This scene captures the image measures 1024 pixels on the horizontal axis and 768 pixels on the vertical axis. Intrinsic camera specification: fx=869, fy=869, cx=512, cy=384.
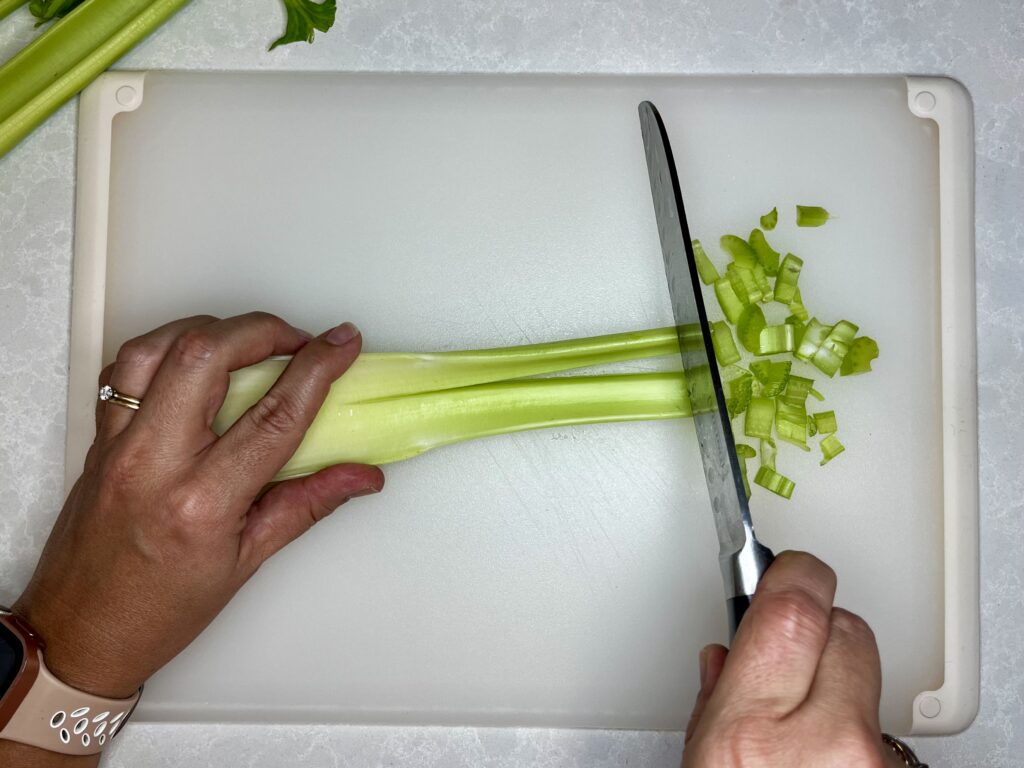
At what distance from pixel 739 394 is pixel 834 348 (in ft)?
0.62

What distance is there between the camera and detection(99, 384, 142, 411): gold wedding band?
1312 mm

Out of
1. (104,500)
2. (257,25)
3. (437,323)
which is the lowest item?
(104,500)

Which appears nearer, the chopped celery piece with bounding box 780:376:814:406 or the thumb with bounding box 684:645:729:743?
the thumb with bounding box 684:645:729:743

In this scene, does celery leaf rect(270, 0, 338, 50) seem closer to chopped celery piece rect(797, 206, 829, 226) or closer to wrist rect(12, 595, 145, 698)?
chopped celery piece rect(797, 206, 829, 226)

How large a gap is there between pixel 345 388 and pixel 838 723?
869mm

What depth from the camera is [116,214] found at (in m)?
1.54

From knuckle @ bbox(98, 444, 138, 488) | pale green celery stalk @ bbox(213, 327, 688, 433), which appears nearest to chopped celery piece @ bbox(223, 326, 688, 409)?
pale green celery stalk @ bbox(213, 327, 688, 433)

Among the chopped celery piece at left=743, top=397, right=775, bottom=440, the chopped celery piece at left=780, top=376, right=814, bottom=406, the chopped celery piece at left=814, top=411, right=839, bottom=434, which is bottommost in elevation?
the chopped celery piece at left=814, top=411, right=839, bottom=434

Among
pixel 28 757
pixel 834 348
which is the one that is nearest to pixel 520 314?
pixel 834 348

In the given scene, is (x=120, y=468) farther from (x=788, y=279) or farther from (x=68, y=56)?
(x=788, y=279)

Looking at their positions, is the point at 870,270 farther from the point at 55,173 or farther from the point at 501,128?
the point at 55,173

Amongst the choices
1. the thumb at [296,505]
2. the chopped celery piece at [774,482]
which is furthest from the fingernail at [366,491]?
the chopped celery piece at [774,482]

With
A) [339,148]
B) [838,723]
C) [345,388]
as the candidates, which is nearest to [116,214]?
[339,148]

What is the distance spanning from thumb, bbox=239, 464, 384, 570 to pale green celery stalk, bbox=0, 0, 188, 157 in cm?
81
